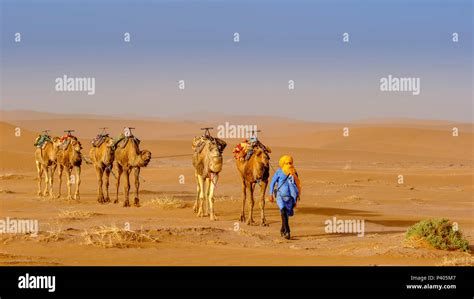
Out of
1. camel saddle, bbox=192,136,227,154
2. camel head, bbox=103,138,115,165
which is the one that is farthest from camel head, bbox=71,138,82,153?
camel saddle, bbox=192,136,227,154

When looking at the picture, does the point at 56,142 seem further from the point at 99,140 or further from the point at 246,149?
the point at 246,149

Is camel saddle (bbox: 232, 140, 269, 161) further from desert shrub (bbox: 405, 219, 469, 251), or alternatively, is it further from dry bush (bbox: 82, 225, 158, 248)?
desert shrub (bbox: 405, 219, 469, 251)

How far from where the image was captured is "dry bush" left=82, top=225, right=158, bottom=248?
→ 61.0ft

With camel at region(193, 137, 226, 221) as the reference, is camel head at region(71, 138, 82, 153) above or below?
above

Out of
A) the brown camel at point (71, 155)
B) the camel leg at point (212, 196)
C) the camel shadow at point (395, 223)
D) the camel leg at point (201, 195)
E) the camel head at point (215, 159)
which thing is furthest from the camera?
the brown camel at point (71, 155)

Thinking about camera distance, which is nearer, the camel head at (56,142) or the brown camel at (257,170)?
the brown camel at (257,170)

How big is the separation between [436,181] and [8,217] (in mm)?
31053

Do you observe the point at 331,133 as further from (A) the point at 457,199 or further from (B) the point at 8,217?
(B) the point at 8,217

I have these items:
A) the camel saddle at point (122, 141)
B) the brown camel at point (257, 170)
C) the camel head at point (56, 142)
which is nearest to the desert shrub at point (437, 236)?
the brown camel at point (257, 170)

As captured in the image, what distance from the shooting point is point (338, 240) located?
72.1ft

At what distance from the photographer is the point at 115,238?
62.4 ft

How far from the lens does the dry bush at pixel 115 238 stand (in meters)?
18.6
